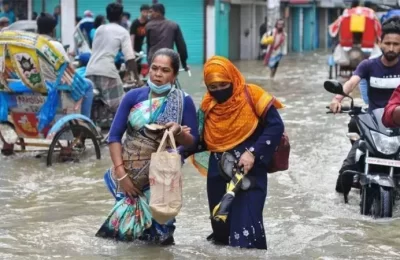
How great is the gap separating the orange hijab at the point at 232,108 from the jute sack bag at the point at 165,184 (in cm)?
40

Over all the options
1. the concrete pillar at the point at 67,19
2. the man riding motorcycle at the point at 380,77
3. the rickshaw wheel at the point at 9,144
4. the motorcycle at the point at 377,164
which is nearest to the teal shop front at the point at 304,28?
the concrete pillar at the point at 67,19

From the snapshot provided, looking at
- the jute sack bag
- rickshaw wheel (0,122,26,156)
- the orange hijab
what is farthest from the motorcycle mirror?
rickshaw wheel (0,122,26,156)

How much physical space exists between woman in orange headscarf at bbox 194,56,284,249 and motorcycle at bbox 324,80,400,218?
1482 mm

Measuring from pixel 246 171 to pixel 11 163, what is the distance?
4.86m

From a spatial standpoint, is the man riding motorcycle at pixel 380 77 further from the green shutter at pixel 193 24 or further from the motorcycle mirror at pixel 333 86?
the green shutter at pixel 193 24

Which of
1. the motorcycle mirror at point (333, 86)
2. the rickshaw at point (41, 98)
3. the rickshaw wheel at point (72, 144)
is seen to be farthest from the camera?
the rickshaw wheel at point (72, 144)

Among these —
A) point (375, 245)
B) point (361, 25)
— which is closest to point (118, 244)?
point (375, 245)

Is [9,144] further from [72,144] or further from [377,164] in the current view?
[377,164]

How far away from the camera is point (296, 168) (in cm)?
926

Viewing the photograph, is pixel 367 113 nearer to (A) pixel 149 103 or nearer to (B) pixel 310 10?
(A) pixel 149 103

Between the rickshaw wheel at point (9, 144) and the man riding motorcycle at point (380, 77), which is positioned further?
the rickshaw wheel at point (9, 144)

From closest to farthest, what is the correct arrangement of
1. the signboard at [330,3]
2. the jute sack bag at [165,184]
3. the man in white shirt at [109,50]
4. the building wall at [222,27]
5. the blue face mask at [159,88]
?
the jute sack bag at [165,184] < the blue face mask at [159,88] < the man in white shirt at [109,50] < the building wall at [222,27] < the signboard at [330,3]

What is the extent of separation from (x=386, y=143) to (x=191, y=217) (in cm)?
171

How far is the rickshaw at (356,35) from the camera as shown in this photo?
18250 millimetres
